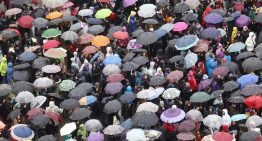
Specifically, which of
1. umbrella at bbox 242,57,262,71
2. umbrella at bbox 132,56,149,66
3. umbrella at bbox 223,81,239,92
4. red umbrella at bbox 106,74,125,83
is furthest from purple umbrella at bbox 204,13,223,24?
red umbrella at bbox 106,74,125,83

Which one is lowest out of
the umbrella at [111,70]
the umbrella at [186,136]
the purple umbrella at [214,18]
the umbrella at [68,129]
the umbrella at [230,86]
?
the umbrella at [186,136]

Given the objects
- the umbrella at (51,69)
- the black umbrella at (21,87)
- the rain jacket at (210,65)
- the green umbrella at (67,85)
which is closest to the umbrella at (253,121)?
the rain jacket at (210,65)

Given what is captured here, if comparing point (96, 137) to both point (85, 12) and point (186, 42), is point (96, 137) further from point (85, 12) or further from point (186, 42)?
point (85, 12)

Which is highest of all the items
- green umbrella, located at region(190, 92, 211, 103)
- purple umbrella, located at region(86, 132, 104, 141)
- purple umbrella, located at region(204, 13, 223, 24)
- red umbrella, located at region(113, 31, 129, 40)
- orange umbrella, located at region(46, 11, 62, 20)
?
orange umbrella, located at region(46, 11, 62, 20)

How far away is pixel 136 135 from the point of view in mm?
19297

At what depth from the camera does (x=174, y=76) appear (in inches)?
858

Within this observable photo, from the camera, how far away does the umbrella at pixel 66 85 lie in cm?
2206

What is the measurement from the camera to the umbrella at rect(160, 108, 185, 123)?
64.8 ft

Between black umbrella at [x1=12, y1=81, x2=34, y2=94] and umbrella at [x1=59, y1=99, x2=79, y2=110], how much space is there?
163cm

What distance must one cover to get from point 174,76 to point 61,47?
17.4 feet

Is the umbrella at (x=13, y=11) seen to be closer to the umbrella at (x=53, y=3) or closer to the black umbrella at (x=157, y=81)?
the umbrella at (x=53, y=3)

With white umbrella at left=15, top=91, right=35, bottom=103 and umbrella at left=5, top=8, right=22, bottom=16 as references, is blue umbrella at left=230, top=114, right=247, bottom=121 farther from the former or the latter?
umbrella at left=5, top=8, right=22, bottom=16

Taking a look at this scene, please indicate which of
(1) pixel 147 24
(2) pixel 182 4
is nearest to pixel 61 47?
(1) pixel 147 24

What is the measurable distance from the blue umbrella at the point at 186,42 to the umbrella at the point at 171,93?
8.82 feet
